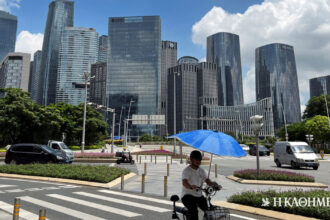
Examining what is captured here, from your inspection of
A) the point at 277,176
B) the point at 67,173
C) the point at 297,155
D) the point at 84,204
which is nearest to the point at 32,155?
the point at 67,173

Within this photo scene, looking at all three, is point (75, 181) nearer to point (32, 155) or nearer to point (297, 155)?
point (32, 155)

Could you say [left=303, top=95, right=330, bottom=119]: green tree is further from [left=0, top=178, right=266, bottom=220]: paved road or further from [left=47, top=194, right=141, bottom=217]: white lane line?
A: [left=47, top=194, right=141, bottom=217]: white lane line

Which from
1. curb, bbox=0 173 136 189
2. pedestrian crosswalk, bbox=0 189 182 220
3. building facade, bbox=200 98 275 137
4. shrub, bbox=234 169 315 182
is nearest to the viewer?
pedestrian crosswalk, bbox=0 189 182 220

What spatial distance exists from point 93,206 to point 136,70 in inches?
5621

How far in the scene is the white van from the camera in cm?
1931

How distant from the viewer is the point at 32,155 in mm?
18344

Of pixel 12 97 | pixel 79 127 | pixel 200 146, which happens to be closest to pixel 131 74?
pixel 79 127

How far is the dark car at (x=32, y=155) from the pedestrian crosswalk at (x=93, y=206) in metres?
9.93

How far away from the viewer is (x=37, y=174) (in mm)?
13102

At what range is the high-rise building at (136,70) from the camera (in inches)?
5709

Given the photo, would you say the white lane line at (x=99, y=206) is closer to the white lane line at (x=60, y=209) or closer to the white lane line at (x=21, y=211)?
the white lane line at (x=60, y=209)

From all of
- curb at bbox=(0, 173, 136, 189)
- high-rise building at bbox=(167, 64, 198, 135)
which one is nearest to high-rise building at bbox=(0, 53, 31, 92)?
high-rise building at bbox=(167, 64, 198, 135)

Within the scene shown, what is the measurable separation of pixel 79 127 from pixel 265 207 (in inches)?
2081

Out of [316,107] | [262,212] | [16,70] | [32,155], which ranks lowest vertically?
[262,212]
